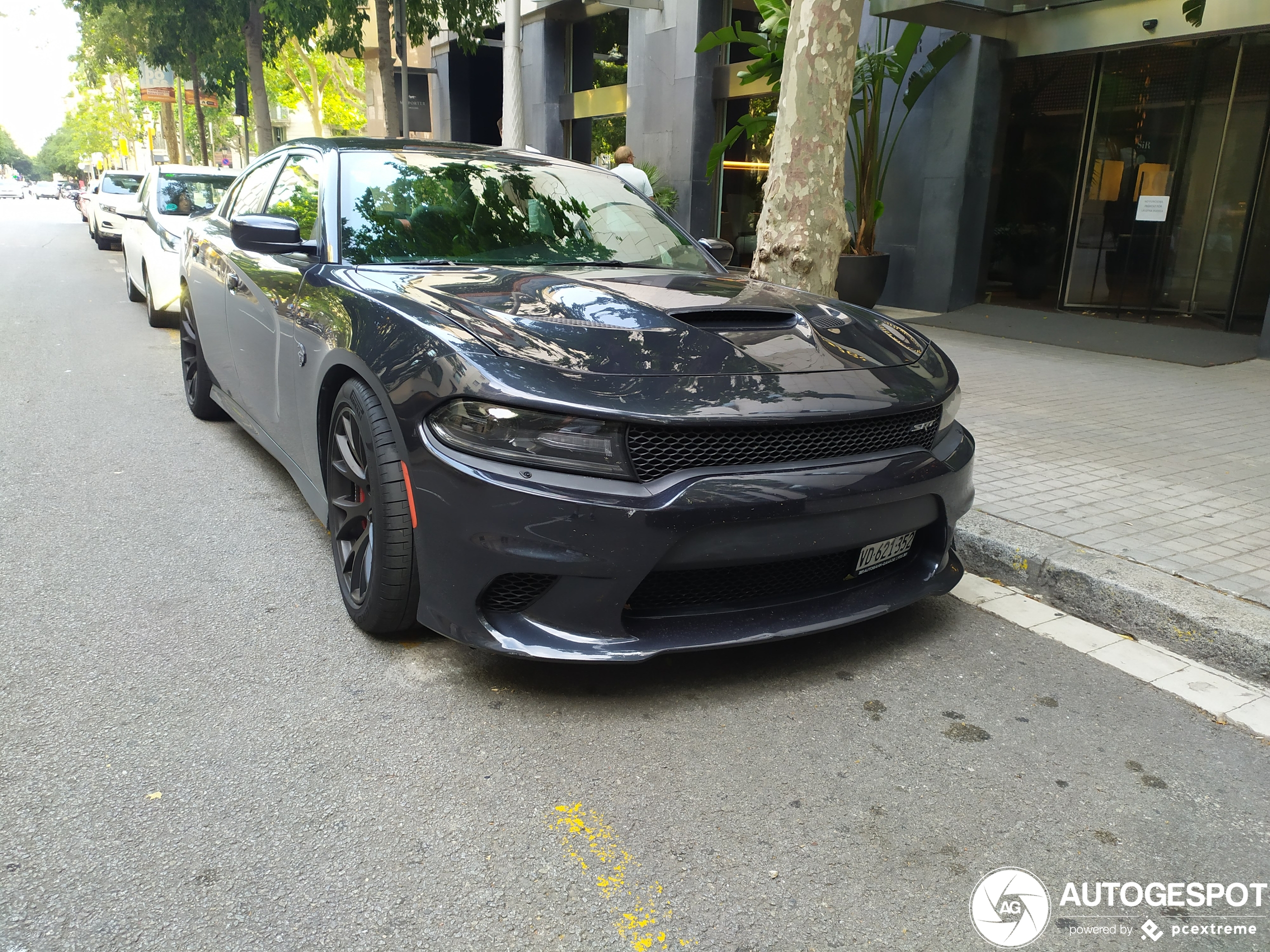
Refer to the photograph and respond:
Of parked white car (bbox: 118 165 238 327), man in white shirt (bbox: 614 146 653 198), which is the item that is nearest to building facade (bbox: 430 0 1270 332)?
man in white shirt (bbox: 614 146 653 198)

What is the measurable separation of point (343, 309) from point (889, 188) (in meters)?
10.8

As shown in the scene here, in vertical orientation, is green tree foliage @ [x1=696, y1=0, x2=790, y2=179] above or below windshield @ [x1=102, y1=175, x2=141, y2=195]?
above

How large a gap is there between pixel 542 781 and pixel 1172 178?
454 inches

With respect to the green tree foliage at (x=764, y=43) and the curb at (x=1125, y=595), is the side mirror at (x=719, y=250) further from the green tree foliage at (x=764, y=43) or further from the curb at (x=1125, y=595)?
the green tree foliage at (x=764, y=43)

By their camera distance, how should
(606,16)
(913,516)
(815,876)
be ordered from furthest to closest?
(606,16) → (913,516) → (815,876)

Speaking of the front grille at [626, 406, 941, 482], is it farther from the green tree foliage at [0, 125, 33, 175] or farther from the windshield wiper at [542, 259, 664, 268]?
the green tree foliage at [0, 125, 33, 175]

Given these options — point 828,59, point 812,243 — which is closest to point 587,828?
point 812,243

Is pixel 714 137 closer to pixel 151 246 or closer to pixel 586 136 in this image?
pixel 586 136

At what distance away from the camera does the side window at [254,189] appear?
478 centimetres

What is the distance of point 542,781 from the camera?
238 centimetres

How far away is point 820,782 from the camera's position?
95.0 inches

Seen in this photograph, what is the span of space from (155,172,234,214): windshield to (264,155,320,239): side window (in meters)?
5.44

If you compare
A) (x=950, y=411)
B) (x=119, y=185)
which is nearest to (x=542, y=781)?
(x=950, y=411)

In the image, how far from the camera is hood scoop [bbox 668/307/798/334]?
300 cm
